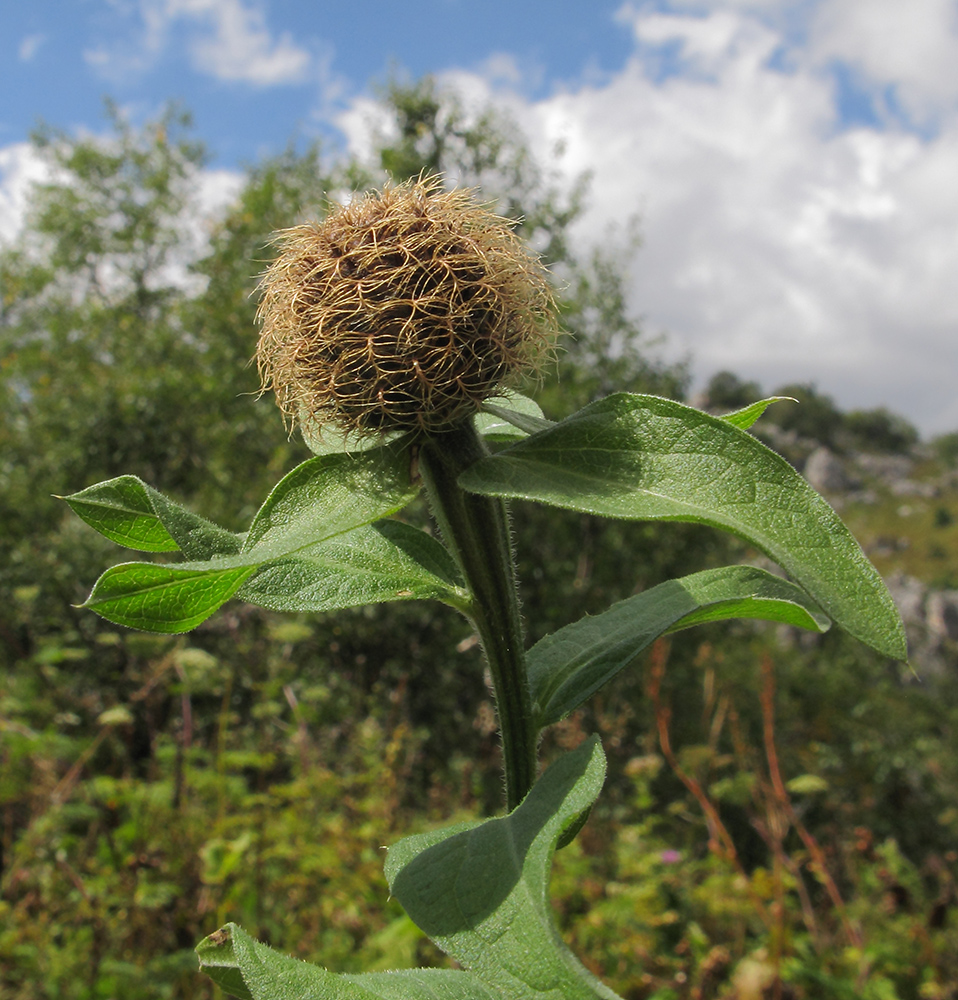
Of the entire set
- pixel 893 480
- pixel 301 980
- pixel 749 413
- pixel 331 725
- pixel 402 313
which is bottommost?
pixel 301 980

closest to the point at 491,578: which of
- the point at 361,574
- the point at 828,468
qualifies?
the point at 361,574

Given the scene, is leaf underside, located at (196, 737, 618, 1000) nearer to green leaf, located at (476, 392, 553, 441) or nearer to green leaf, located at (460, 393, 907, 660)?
green leaf, located at (460, 393, 907, 660)

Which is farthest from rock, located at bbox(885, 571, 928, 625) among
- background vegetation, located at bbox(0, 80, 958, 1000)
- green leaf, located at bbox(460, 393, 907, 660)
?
green leaf, located at bbox(460, 393, 907, 660)

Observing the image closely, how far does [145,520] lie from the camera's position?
3.19 feet

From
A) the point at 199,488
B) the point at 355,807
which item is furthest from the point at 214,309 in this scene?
the point at 355,807

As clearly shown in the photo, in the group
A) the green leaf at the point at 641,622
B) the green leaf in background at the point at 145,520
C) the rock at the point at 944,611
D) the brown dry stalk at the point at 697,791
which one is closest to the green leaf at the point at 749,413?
the green leaf at the point at 641,622

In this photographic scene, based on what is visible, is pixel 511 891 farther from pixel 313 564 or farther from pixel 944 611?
pixel 944 611

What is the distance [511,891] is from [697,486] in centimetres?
42

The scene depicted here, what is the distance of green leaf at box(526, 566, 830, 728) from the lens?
967 mm

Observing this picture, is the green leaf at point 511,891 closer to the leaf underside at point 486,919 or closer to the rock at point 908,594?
the leaf underside at point 486,919

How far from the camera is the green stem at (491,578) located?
3.33 ft

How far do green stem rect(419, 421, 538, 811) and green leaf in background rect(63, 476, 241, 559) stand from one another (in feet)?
0.87

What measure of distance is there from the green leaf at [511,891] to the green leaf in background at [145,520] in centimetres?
41

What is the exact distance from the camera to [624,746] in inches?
450
